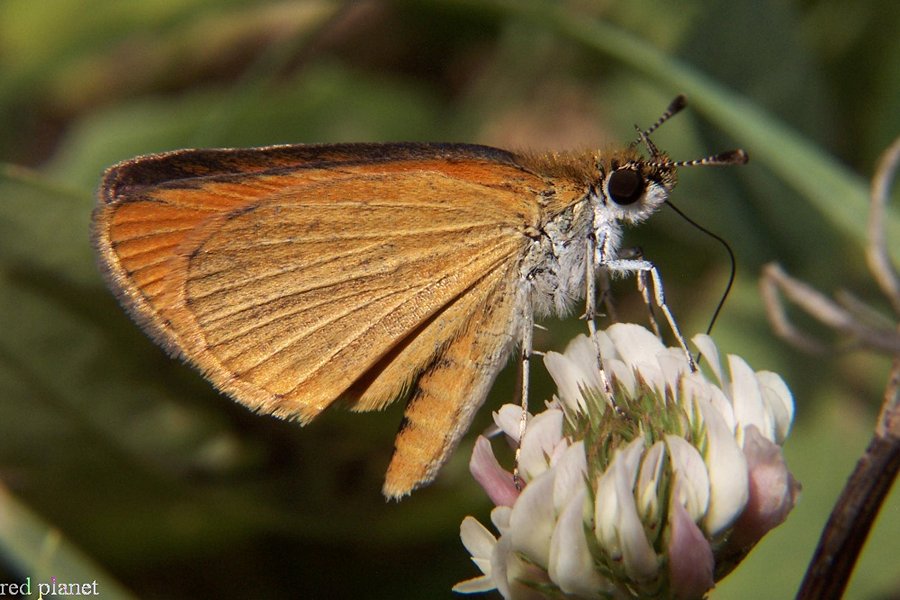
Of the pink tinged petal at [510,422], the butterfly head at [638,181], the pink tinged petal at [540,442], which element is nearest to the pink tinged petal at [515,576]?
the pink tinged petal at [540,442]

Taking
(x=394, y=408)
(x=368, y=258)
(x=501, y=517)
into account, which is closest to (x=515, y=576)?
(x=501, y=517)

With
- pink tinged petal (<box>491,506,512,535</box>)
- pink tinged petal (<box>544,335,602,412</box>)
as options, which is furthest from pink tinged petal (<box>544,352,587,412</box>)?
pink tinged petal (<box>491,506,512,535</box>)

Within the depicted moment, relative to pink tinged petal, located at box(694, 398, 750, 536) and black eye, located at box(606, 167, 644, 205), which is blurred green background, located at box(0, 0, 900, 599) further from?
pink tinged petal, located at box(694, 398, 750, 536)

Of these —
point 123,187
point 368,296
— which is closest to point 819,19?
point 368,296

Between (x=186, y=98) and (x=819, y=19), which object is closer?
(x=819, y=19)

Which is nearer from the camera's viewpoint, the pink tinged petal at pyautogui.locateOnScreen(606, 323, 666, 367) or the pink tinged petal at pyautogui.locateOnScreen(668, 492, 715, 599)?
the pink tinged petal at pyautogui.locateOnScreen(668, 492, 715, 599)

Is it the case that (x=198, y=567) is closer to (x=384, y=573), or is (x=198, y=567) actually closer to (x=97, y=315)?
(x=384, y=573)
